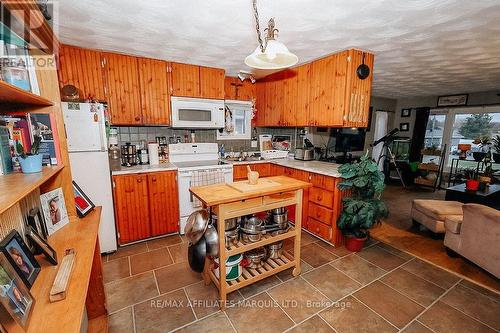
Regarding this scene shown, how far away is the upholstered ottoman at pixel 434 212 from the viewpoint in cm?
295

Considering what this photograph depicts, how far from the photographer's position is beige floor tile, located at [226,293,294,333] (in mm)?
1704

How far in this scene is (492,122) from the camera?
5.16 metres

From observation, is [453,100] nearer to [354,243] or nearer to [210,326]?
[354,243]

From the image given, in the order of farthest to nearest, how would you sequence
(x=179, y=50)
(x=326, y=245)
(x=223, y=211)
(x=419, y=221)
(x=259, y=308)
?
(x=419, y=221) < (x=326, y=245) < (x=179, y=50) < (x=259, y=308) < (x=223, y=211)

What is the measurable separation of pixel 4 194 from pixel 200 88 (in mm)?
2845

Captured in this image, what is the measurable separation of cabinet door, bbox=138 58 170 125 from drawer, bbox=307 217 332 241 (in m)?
2.52

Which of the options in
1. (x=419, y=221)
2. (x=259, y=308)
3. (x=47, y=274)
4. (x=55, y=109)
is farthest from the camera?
(x=419, y=221)

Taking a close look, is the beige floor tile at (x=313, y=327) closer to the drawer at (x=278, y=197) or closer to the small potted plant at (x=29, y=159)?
the drawer at (x=278, y=197)

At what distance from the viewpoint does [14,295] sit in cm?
79

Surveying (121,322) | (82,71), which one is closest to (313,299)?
(121,322)

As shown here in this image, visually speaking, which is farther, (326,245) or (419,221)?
(419,221)

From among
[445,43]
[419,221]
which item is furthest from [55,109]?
[419,221]

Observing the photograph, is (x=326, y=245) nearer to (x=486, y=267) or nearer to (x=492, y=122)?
(x=486, y=267)

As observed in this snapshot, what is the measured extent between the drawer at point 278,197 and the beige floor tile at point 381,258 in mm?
1348
